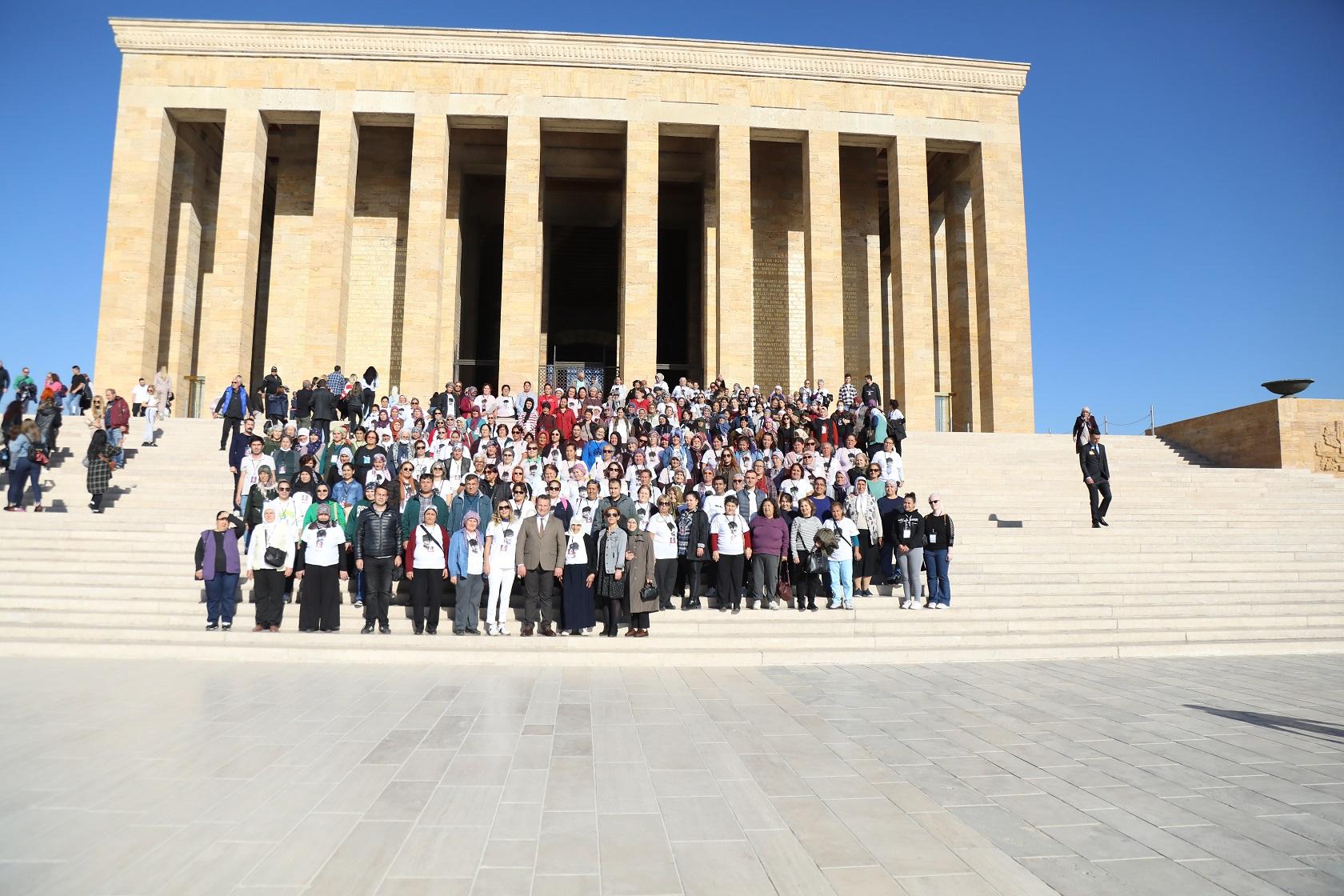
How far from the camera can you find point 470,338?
26344 millimetres

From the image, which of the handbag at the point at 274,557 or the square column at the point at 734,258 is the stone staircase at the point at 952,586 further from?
the square column at the point at 734,258

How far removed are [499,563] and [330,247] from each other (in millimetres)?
17159

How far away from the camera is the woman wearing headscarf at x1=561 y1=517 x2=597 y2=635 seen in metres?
8.47

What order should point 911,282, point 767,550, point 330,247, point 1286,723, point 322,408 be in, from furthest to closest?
point 911,282
point 330,247
point 322,408
point 767,550
point 1286,723

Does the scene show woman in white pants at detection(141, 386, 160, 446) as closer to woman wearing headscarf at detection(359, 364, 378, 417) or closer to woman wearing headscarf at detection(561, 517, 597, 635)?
woman wearing headscarf at detection(359, 364, 378, 417)

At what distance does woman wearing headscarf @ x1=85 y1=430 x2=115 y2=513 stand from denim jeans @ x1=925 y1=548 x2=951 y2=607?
13.0 meters

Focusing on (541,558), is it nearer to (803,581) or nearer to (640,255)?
(803,581)

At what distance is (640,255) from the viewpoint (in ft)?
72.3

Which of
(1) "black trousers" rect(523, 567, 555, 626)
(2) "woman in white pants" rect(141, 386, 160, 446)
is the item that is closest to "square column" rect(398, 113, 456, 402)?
(2) "woman in white pants" rect(141, 386, 160, 446)

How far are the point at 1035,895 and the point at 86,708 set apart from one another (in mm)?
6690

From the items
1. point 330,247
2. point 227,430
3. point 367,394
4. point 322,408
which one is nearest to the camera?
point 322,408

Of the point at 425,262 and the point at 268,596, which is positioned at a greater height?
the point at 425,262

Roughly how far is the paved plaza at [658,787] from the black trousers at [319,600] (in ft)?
5.16

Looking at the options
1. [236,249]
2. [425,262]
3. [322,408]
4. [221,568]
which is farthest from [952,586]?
[236,249]
